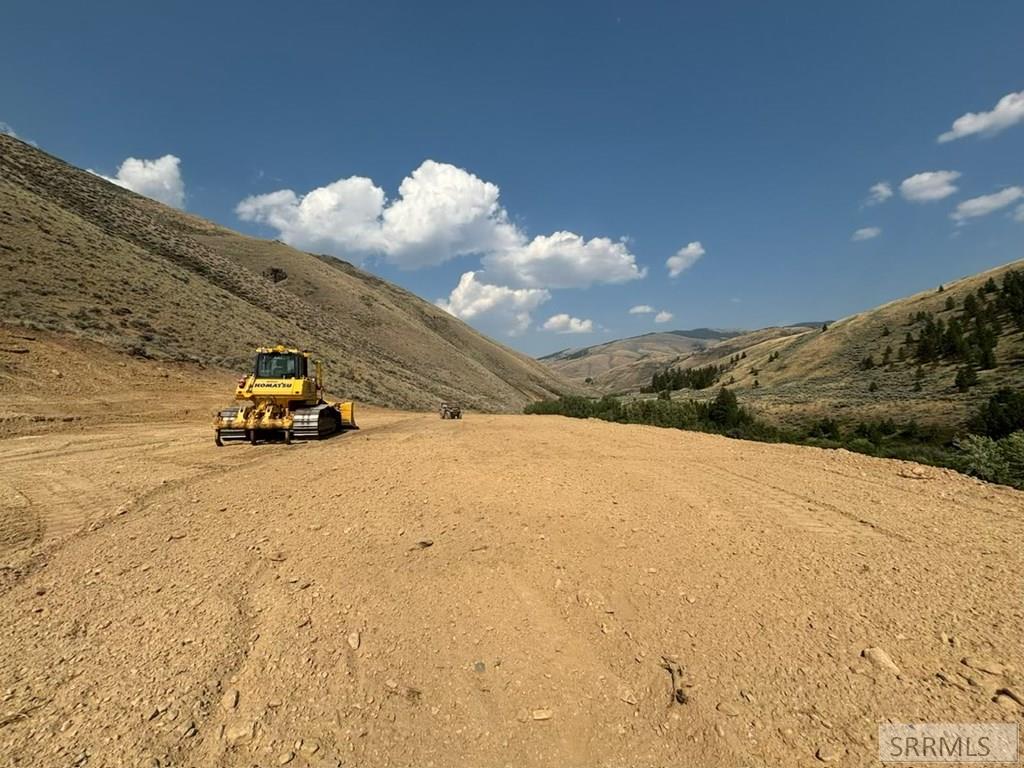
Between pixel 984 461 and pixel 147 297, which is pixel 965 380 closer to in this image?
pixel 984 461

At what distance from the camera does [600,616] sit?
4.65 metres

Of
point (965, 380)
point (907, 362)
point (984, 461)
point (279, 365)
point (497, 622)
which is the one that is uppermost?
point (907, 362)

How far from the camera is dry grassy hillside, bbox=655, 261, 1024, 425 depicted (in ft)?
132

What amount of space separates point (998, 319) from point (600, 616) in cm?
7854

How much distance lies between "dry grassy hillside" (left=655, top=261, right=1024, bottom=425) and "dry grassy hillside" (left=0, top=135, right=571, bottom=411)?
35415 mm

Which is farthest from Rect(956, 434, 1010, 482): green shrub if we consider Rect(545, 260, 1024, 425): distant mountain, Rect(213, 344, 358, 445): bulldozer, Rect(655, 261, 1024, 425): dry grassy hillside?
Rect(655, 261, 1024, 425): dry grassy hillside

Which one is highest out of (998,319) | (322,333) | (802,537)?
(998,319)

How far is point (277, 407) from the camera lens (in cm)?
1463

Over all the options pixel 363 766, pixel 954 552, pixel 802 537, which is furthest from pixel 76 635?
pixel 954 552

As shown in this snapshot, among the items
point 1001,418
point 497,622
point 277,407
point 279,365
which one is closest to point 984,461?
point 497,622

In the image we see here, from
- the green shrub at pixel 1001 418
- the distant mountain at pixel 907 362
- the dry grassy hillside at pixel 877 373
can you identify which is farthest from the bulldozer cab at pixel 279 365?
the dry grassy hillside at pixel 877 373

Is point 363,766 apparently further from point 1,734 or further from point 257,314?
point 257,314

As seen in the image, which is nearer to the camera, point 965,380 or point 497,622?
point 497,622

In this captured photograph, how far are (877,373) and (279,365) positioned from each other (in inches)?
2674
